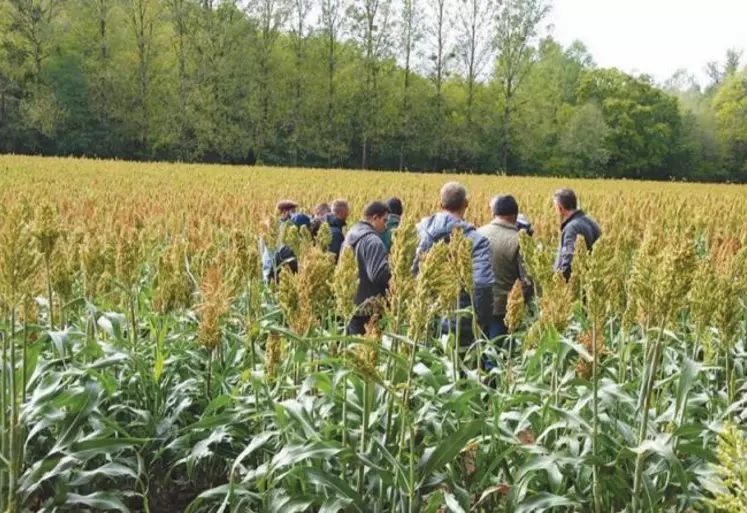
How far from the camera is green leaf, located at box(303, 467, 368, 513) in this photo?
2.58m

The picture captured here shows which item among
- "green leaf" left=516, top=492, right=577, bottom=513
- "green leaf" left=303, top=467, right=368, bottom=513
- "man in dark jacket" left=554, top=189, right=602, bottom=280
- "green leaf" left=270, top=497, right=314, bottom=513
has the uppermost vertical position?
"man in dark jacket" left=554, top=189, right=602, bottom=280

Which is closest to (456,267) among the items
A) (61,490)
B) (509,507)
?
(509,507)

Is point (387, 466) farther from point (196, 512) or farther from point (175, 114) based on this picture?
point (175, 114)

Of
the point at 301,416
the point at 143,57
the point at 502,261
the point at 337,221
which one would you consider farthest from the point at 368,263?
the point at 143,57

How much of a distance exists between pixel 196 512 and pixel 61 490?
65 centimetres

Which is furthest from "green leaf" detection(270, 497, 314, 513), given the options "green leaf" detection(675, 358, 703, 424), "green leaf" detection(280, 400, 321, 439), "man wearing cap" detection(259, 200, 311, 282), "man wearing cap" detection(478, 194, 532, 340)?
"man wearing cap" detection(478, 194, 532, 340)

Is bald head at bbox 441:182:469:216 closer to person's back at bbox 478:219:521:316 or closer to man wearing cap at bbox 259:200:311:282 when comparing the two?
person's back at bbox 478:219:521:316

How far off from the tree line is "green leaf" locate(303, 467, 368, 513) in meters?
44.3

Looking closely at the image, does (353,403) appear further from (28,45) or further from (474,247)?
(28,45)

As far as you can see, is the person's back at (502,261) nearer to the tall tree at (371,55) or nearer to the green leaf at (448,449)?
the green leaf at (448,449)

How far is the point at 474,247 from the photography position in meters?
5.59

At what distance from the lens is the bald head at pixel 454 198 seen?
5.78 metres

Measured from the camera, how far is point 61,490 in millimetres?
2838

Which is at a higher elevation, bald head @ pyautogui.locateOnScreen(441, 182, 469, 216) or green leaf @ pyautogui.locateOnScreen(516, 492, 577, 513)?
bald head @ pyautogui.locateOnScreen(441, 182, 469, 216)
